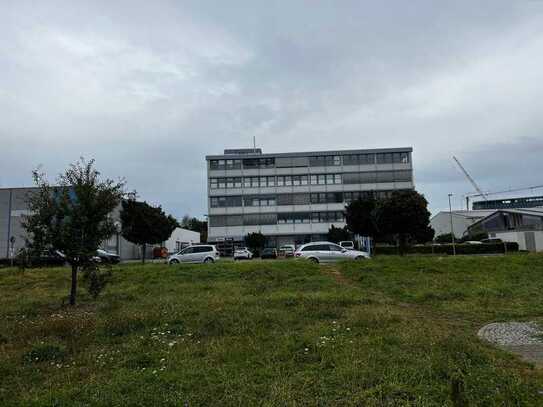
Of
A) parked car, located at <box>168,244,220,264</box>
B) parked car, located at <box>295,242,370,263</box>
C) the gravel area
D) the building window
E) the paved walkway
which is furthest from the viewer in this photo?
the building window

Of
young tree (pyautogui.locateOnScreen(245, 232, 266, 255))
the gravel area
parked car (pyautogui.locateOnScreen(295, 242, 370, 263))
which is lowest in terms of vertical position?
the gravel area

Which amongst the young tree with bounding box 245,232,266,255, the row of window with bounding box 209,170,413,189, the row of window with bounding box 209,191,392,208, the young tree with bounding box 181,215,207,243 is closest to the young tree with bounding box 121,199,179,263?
the young tree with bounding box 245,232,266,255

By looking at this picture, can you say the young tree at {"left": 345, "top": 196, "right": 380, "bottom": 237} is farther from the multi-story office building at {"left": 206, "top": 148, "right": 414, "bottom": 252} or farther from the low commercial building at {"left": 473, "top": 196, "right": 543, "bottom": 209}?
the low commercial building at {"left": 473, "top": 196, "right": 543, "bottom": 209}

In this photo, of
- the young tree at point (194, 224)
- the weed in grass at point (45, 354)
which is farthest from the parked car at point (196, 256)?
the young tree at point (194, 224)

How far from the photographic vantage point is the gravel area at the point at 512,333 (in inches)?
296

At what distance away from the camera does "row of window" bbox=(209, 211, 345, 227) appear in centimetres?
7225

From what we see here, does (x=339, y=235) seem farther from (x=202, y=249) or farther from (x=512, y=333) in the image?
(x=512, y=333)

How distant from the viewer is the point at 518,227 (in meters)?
51.0

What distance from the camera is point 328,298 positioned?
39.7ft

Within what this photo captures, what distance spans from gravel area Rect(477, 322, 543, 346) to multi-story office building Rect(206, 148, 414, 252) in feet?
202

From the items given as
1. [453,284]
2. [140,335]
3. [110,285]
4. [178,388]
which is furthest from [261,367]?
[110,285]

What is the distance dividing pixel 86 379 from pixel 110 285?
13750 mm

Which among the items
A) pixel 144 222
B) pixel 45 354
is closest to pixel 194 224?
pixel 144 222

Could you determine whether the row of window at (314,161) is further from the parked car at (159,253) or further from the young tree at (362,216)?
the young tree at (362,216)
